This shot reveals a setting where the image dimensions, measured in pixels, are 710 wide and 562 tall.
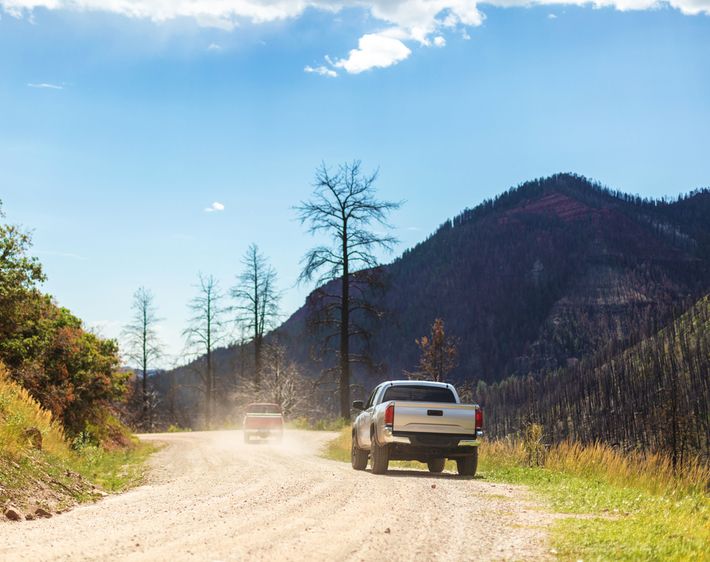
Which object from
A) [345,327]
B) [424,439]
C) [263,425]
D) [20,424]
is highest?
[345,327]

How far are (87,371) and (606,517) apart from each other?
15.9 m

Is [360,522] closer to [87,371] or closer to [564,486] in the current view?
[564,486]

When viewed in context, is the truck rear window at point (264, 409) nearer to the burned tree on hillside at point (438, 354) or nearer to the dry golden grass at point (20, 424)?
the dry golden grass at point (20, 424)

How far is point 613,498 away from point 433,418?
530 cm

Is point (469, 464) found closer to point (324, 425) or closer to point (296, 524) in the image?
point (296, 524)

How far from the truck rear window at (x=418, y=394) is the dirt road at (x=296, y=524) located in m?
2.85

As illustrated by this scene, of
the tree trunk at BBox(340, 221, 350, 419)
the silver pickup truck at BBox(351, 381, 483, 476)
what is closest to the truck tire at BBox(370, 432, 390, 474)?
the silver pickup truck at BBox(351, 381, 483, 476)

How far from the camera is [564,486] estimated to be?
1316 centimetres

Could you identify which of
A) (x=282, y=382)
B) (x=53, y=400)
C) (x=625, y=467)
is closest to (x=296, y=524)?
(x=625, y=467)

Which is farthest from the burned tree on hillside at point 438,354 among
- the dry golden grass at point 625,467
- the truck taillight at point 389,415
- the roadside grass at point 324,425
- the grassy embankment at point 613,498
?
the truck taillight at point 389,415

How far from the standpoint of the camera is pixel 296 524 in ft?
27.9

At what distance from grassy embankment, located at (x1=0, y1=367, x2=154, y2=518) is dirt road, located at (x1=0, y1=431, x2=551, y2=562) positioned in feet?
1.85

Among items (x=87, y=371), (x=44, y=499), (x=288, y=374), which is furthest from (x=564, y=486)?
(x=288, y=374)

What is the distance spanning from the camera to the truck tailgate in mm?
15867
